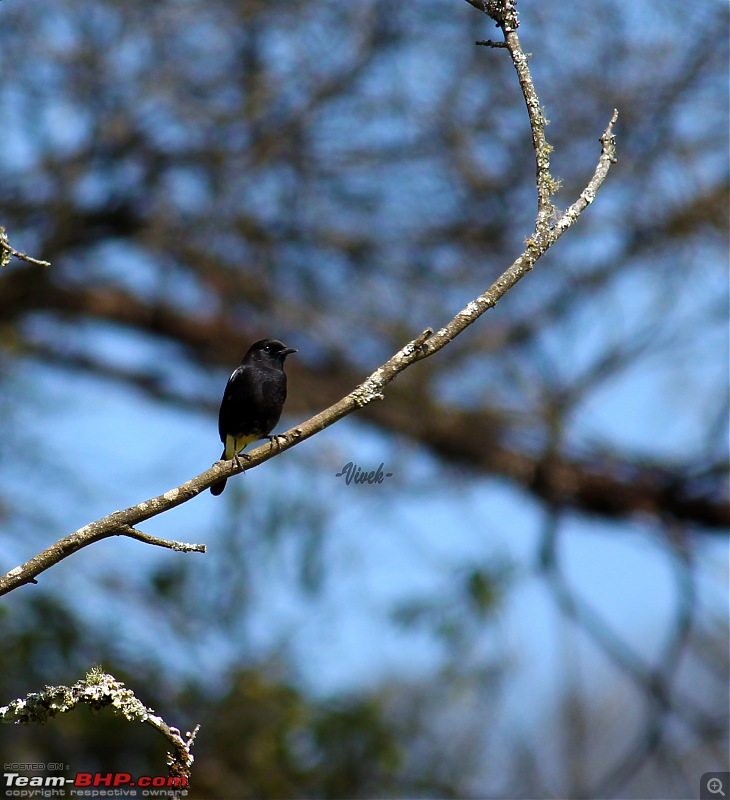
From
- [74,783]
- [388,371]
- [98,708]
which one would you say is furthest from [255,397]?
[98,708]

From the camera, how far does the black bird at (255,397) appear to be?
4.89 meters

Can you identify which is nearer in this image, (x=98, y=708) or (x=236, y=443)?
(x=98, y=708)

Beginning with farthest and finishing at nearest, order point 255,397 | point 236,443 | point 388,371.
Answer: point 236,443 < point 255,397 < point 388,371

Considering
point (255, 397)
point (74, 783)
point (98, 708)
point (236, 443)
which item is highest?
point (236, 443)

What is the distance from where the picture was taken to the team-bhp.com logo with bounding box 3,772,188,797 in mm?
5477

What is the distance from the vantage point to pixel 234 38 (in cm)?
720

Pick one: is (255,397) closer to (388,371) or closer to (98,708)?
(388,371)

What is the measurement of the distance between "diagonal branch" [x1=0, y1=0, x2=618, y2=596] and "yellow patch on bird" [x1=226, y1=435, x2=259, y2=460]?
8.57 ft

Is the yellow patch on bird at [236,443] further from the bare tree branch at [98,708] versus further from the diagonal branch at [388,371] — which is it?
the bare tree branch at [98,708]

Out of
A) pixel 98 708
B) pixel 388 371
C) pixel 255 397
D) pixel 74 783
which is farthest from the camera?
pixel 74 783

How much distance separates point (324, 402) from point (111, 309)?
1.93 m

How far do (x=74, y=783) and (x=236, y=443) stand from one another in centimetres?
223

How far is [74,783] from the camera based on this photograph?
579 centimetres

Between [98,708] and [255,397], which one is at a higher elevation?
[255,397]
